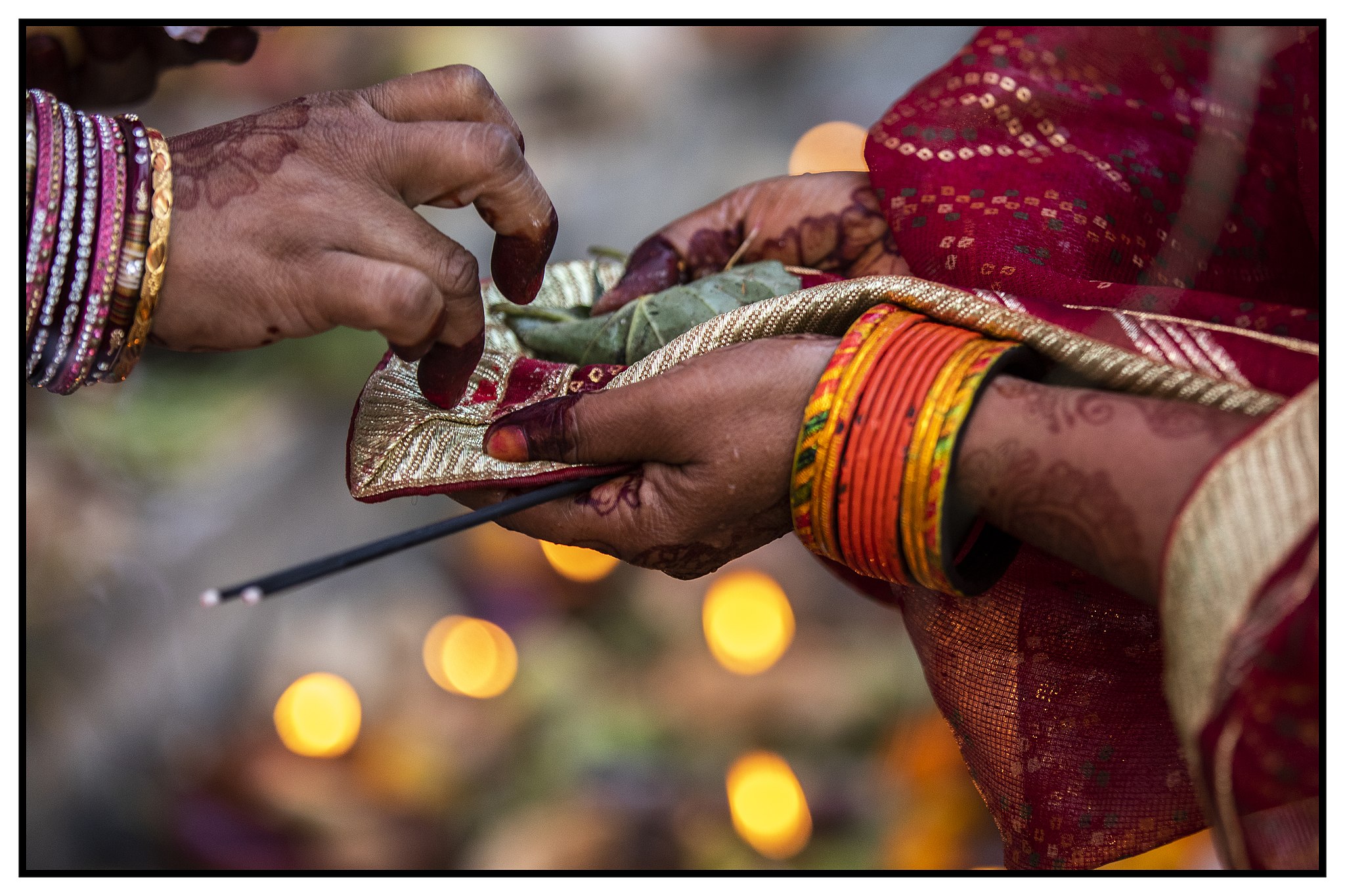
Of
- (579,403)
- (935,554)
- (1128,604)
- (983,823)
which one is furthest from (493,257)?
(983,823)

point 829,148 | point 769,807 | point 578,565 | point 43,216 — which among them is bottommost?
point 769,807

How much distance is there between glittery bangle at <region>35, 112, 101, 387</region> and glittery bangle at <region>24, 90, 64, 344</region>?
0.04 ft

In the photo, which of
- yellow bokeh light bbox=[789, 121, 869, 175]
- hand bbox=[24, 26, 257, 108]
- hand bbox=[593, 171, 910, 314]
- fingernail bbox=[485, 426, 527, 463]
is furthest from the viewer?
yellow bokeh light bbox=[789, 121, 869, 175]

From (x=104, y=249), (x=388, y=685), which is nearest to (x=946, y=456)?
(x=104, y=249)

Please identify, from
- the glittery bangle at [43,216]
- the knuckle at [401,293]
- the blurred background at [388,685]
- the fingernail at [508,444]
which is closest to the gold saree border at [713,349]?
the fingernail at [508,444]

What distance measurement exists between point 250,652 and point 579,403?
1071 millimetres

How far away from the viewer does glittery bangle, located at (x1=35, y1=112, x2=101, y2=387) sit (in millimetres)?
553

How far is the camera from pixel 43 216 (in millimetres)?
549

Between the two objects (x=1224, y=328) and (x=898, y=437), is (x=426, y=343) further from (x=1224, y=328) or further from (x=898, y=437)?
(x=1224, y=328)

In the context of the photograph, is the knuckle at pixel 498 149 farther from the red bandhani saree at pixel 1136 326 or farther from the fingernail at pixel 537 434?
the red bandhani saree at pixel 1136 326

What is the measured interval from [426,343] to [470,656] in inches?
37.8

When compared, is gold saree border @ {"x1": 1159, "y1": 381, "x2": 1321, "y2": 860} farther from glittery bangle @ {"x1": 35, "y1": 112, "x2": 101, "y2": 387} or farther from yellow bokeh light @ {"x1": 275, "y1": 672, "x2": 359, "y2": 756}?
yellow bokeh light @ {"x1": 275, "y1": 672, "x2": 359, "y2": 756}

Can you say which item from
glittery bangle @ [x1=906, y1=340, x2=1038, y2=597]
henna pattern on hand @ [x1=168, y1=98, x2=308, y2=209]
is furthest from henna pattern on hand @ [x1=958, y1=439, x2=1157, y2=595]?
henna pattern on hand @ [x1=168, y1=98, x2=308, y2=209]

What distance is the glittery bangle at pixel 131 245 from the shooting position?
22.1 inches
